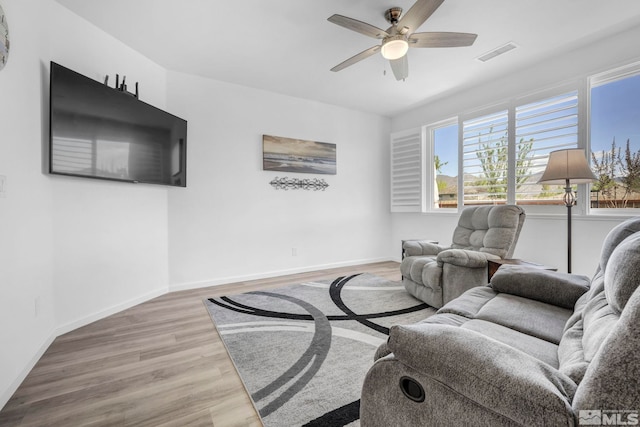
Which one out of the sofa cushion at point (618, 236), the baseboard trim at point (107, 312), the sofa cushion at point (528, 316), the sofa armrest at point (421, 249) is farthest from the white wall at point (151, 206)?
the sofa cushion at point (618, 236)

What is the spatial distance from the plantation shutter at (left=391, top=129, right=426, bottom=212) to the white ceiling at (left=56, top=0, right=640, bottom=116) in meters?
1.12

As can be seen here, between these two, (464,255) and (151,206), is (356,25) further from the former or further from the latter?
(151,206)

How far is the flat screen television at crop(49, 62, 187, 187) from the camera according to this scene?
215 centimetres

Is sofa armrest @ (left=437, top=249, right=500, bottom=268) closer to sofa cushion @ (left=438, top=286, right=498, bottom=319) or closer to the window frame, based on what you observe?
sofa cushion @ (left=438, top=286, right=498, bottom=319)

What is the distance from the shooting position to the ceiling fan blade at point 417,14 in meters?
1.79

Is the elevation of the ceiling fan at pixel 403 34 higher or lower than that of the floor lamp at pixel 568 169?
higher

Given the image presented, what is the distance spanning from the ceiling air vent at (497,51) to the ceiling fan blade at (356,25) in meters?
1.52

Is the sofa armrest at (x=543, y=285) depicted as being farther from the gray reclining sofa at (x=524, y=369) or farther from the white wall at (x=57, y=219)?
the white wall at (x=57, y=219)

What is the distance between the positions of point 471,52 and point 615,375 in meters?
3.28

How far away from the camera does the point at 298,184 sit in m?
4.25

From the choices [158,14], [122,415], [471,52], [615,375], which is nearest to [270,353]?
[122,415]

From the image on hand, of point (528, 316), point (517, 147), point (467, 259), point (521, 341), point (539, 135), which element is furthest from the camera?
point (517, 147)

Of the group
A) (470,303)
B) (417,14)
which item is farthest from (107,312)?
(417,14)

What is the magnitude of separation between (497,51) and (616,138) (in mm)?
1415
